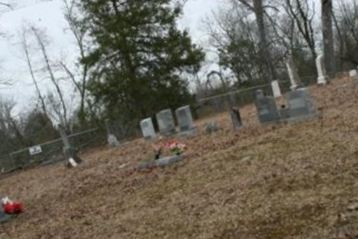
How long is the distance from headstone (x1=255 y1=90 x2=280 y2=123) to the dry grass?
53 cm

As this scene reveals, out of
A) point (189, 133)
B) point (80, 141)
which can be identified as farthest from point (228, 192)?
point (80, 141)

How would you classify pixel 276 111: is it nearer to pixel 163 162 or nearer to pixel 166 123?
pixel 163 162

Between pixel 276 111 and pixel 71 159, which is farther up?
pixel 276 111

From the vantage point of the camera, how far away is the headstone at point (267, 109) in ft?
46.2

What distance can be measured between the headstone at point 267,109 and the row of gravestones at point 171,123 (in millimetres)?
3062

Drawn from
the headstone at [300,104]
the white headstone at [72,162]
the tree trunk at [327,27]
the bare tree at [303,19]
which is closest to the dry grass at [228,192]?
the headstone at [300,104]

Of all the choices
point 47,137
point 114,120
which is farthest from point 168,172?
point 47,137

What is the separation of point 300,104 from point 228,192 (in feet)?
16.8

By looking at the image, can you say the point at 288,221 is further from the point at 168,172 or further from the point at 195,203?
the point at 168,172

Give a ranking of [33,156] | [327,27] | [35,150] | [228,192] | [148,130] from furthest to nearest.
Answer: [327,27]
[33,156]
[35,150]
[148,130]
[228,192]

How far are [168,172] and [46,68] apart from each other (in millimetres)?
44901

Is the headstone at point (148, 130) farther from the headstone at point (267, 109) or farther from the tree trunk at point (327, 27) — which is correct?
the tree trunk at point (327, 27)

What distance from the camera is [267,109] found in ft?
46.6

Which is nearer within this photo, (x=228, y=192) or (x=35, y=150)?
(x=228, y=192)
